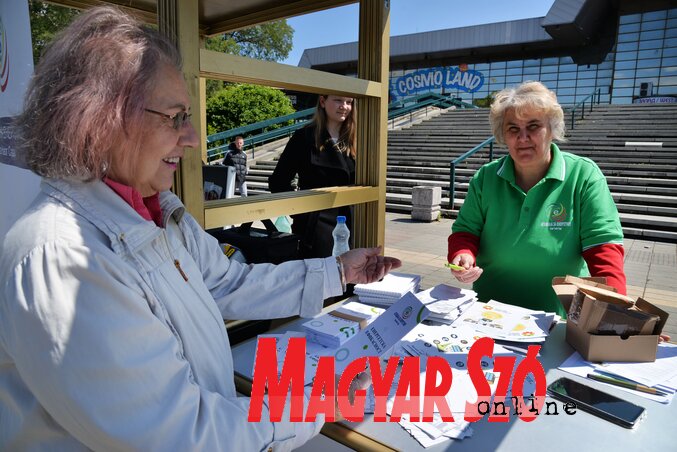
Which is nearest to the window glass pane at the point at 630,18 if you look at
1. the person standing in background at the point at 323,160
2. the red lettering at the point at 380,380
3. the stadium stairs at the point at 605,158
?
the stadium stairs at the point at 605,158

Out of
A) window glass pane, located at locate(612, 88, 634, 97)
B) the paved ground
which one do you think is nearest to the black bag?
the paved ground

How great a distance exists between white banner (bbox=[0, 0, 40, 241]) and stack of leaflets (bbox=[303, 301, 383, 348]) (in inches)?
48.6

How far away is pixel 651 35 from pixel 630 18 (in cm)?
113

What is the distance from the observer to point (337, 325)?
5.60 ft

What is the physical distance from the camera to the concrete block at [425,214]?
8766mm

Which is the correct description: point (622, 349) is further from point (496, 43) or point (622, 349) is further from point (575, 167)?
point (496, 43)

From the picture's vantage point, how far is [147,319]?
2.97ft

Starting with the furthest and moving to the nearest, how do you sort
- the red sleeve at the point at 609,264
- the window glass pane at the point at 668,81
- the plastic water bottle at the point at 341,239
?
the window glass pane at the point at 668,81 → the plastic water bottle at the point at 341,239 → the red sleeve at the point at 609,264

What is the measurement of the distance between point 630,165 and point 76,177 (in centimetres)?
1129

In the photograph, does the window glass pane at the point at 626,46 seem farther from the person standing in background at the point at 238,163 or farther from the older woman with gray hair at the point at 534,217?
the older woman with gray hair at the point at 534,217

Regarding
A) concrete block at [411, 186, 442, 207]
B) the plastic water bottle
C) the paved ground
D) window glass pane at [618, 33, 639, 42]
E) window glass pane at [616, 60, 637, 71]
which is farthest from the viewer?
window glass pane at [616, 60, 637, 71]

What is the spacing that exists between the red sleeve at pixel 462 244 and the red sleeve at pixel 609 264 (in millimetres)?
546

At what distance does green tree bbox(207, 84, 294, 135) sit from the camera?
15836 mm

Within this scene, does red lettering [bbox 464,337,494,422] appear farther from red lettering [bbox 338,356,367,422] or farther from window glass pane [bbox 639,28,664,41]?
window glass pane [bbox 639,28,664,41]
